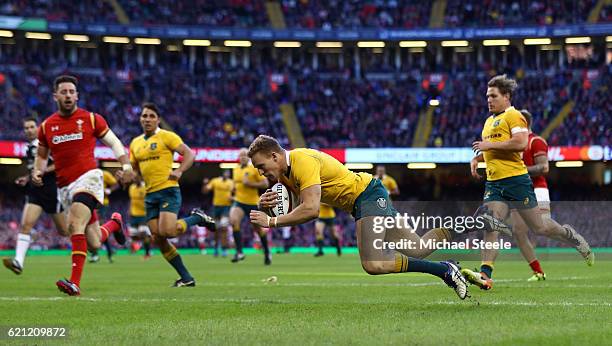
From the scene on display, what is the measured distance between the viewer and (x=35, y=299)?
10.4m

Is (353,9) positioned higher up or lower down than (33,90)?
higher up

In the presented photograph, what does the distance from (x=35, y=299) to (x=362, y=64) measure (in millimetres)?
47511

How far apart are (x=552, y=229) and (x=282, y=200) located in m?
5.10

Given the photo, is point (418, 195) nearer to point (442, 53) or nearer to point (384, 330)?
point (442, 53)

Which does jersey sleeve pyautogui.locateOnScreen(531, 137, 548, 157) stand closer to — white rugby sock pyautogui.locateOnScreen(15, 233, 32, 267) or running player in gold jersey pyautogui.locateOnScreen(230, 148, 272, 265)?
white rugby sock pyautogui.locateOnScreen(15, 233, 32, 267)

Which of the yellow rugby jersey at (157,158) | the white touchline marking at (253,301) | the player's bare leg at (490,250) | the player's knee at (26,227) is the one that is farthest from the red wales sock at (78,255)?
the player's bare leg at (490,250)

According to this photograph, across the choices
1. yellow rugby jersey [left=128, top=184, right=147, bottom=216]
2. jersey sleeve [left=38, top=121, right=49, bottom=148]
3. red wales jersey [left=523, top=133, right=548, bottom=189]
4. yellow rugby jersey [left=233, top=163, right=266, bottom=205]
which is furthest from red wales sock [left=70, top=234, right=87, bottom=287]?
yellow rugby jersey [left=128, top=184, right=147, bottom=216]

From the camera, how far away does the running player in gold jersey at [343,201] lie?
776 cm

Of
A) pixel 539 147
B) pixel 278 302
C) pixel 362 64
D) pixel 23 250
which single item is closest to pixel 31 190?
pixel 23 250

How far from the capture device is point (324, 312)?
8289mm

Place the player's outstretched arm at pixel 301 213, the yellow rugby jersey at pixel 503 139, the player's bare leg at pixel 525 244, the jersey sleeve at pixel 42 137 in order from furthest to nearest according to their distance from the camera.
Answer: the player's bare leg at pixel 525 244 → the jersey sleeve at pixel 42 137 → the yellow rugby jersey at pixel 503 139 → the player's outstretched arm at pixel 301 213

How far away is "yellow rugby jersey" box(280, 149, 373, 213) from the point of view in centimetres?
785

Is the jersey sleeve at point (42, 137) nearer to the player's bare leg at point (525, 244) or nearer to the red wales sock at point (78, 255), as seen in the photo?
the red wales sock at point (78, 255)

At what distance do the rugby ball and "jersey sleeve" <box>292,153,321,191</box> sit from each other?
0.20 m
